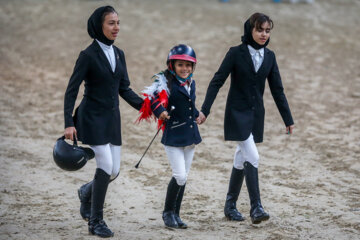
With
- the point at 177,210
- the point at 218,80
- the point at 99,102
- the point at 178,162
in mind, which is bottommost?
the point at 177,210

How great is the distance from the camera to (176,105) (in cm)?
520

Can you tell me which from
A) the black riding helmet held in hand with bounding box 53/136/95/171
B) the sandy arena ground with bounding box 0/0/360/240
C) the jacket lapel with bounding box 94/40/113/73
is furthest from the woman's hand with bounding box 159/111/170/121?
the sandy arena ground with bounding box 0/0/360/240

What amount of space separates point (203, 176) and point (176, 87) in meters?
2.24

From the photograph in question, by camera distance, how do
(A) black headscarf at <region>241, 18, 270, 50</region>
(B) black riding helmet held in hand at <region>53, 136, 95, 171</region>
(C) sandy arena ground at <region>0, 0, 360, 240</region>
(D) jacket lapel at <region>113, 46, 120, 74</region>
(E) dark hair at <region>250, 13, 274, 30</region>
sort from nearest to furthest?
1. (B) black riding helmet held in hand at <region>53, 136, 95, 171</region>
2. (D) jacket lapel at <region>113, 46, 120, 74</region>
3. (E) dark hair at <region>250, 13, 274, 30</region>
4. (A) black headscarf at <region>241, 18, 270, 50</region>
5. (C) sandy arena ground at <region>0, 0, 360, 240</region>

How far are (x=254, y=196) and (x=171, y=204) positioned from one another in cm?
71

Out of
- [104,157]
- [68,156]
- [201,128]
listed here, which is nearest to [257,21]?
[104,157]

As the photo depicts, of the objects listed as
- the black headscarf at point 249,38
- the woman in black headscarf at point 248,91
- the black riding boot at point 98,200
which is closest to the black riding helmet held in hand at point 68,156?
the black riding boot at point 98,200

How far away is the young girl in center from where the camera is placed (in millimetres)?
5156

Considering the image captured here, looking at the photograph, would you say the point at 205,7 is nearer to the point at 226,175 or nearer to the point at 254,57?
the point at 226,175

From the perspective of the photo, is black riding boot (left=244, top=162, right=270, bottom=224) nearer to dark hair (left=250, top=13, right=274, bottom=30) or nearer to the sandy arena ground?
the sandy arena ground

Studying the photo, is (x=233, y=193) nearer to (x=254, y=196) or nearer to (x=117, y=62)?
(x=254, y=196)

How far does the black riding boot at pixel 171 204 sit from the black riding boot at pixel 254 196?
A: 2.08ft

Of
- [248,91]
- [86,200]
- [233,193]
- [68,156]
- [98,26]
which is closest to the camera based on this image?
[68,156]

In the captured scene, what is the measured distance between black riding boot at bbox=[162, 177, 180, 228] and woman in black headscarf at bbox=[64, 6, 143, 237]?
52cm
